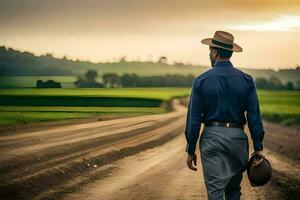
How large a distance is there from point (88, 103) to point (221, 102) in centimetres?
1709

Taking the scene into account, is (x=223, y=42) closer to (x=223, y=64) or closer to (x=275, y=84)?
(x=223, y=64)

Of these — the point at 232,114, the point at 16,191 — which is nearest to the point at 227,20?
the point at 16,191

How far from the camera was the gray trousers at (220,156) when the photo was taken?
16.4 ft

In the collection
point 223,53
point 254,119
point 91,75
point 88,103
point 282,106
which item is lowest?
point 282,106

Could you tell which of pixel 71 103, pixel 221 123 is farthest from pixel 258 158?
pixel 71 103

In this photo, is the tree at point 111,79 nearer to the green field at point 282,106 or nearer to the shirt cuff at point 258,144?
the green field at point 282,106

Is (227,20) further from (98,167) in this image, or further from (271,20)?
(98,167)

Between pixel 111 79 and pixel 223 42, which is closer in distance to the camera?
pixel 223 42

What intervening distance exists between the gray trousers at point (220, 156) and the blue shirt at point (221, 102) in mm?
85

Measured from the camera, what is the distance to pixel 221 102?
5008 mm

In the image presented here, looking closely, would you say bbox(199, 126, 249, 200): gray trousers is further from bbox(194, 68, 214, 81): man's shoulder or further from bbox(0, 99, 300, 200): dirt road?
bbox(0, 99, 300, 200): dirt road

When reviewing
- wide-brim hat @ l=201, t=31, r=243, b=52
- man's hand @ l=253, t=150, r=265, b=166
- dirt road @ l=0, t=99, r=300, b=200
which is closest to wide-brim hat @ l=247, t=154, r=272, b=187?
man's hand @ l=253, t=150, r=265, b=166

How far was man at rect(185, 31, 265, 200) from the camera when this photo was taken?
197 inches

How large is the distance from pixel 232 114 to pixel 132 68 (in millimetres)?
14671
